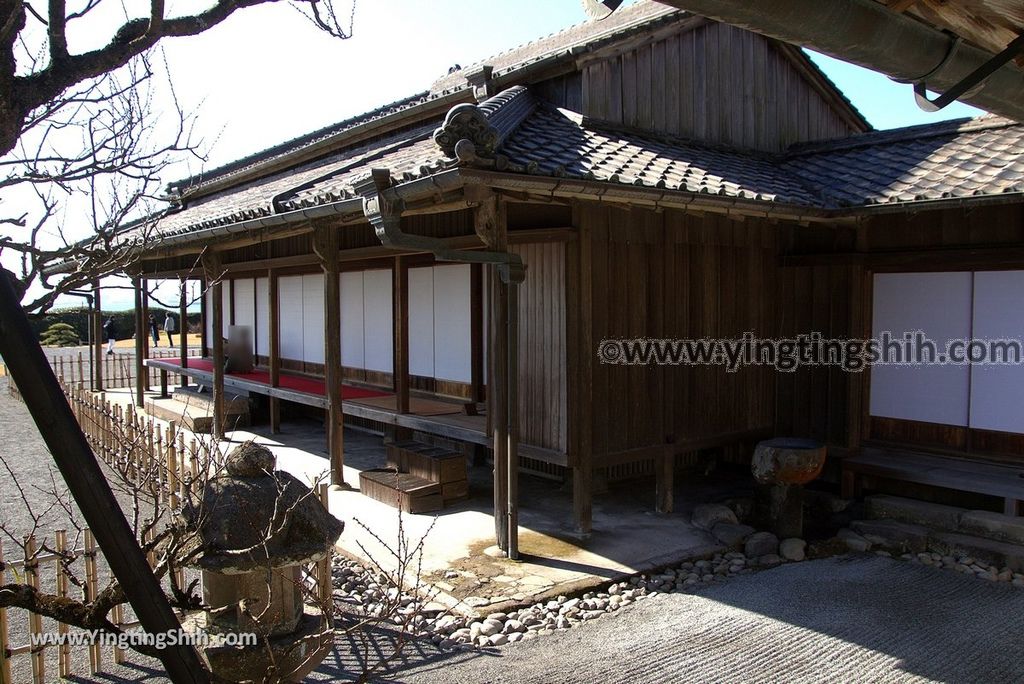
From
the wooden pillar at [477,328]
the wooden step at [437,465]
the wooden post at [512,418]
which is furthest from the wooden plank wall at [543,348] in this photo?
the wooden pillar at [477,328]

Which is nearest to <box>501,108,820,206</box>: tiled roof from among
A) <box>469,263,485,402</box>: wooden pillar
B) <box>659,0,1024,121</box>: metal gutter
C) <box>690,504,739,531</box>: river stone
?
<box>469,263,485,402</box>: wooden pillar

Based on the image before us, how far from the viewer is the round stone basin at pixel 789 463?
6.96m

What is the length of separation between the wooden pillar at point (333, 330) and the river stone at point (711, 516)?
3886mm

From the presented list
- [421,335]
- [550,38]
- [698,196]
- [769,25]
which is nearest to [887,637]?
[698,196]

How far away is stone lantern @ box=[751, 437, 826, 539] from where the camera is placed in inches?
274

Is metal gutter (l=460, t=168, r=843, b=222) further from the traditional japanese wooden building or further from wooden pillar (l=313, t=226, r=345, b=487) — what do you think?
wooden pillar (l=313, t=226, r=345, b=487)

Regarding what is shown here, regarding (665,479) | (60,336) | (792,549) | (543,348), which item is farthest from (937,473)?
(60,336)

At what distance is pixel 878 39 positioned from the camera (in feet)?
5.00

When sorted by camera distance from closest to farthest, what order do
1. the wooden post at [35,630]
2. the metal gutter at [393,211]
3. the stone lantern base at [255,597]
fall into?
the stone lantern base at [255,597]
the wooden post at [35,630]
the metal gutter at [393,211]

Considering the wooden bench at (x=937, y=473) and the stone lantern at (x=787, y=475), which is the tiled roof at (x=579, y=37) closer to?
the stone lantern at (x=787, y=475)

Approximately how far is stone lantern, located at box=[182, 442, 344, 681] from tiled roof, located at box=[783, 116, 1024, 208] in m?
6.39

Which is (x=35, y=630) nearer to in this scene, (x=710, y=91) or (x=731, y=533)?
(x=731, y=533)

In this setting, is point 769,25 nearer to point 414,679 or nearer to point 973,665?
point 414,679

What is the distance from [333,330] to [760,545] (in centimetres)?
492
